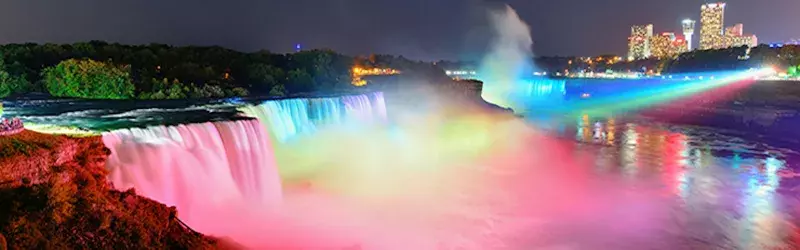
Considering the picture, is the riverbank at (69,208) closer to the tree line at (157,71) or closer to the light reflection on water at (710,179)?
the light reflection on water at (710,179)

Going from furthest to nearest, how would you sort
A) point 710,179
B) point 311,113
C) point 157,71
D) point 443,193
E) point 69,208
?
point 157,71
point 311,113
point 710,179
point 443,193
point 69,208

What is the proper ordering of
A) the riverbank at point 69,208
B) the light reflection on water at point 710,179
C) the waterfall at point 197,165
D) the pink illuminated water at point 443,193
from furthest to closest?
the light reflection on water at point 710,179 < the pink illuminated water at point 443,193 < the waterfall at point 197,165 < the riverbank at point 69,208

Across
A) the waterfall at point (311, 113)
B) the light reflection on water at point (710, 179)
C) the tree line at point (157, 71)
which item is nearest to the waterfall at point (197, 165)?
the waterfall at point (311, 113)

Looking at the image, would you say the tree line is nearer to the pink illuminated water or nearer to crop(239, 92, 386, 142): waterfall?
crop(239, 92, 386, 142): waterfall

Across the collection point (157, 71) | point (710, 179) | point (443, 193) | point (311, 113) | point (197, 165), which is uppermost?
point (157, 71)

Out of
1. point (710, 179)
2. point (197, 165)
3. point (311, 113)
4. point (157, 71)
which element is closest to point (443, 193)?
point (197, 165)

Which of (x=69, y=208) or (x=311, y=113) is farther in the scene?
(x=311, y=113)

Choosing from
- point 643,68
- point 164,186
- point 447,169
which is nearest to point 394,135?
point 447,169

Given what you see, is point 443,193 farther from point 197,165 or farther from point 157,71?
point 157,71
